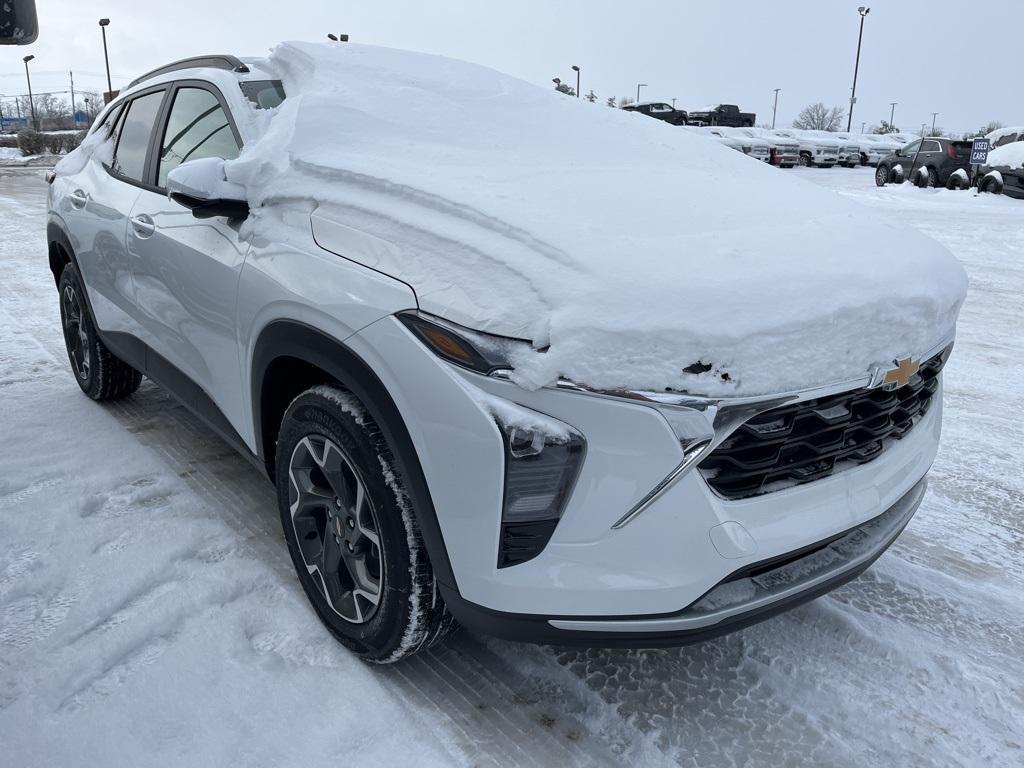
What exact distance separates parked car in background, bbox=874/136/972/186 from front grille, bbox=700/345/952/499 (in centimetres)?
1828

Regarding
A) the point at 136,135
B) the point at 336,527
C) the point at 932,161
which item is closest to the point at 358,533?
the point at 336,527

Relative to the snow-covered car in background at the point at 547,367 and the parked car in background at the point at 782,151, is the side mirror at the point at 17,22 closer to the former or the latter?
the snow-covered car in background at the point at 547,367

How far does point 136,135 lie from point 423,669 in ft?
8.90

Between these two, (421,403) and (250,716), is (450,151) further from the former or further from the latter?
(250,716)

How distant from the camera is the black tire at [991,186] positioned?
1623 centimetres

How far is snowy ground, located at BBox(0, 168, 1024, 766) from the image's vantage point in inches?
79.0

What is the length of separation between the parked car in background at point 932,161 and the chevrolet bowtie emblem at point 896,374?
718 inches

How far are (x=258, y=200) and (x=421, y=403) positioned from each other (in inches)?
39.2

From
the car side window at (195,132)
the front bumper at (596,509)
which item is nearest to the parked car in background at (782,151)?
the car side window at (195,132)

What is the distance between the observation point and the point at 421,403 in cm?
180

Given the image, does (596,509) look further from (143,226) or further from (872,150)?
(872,150)

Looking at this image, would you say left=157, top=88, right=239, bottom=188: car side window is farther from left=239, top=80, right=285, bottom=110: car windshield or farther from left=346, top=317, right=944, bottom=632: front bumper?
left=346, top=317, right=944, bottom=632: front bumper

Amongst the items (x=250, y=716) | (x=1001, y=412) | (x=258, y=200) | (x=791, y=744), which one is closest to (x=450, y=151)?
(x=258, y=200)

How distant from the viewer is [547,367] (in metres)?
1.64
